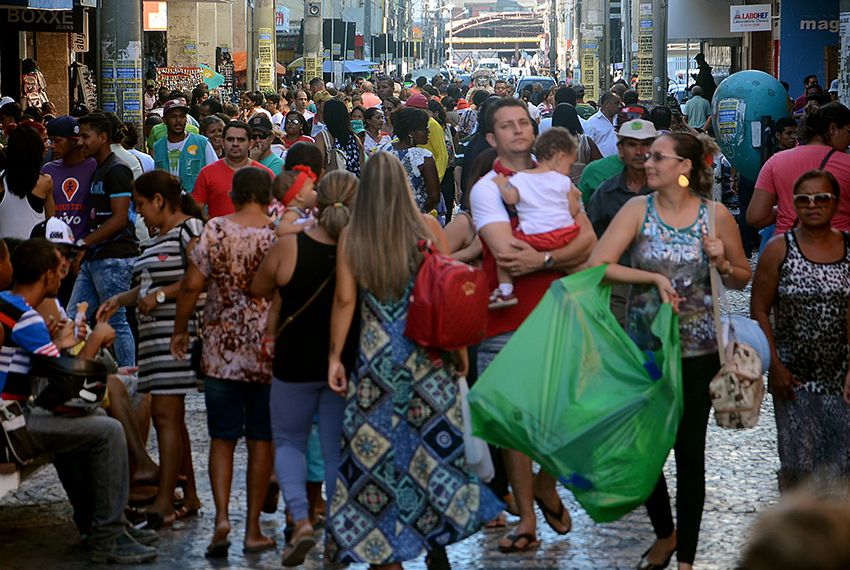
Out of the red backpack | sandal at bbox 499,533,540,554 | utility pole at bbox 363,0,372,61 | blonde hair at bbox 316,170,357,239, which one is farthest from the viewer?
utility pole at bbox 363,0,372,61

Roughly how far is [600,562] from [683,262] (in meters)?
1.43

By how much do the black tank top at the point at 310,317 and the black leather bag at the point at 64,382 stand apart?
3.03ft

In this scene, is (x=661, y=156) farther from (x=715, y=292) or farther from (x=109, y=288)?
(x=109, y=288)

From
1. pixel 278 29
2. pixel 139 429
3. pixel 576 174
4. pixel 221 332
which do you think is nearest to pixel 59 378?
pixel 221 332

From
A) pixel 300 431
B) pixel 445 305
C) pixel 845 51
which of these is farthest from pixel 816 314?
pixel 845 51

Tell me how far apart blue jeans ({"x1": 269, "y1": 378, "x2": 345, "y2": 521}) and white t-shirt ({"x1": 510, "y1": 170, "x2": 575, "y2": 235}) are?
125 cm

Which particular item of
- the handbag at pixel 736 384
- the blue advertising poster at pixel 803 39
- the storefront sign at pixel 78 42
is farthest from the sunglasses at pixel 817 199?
the blue advertising poster at pixel 803 39

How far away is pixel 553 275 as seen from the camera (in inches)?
269

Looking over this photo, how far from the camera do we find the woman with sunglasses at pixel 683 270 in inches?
241

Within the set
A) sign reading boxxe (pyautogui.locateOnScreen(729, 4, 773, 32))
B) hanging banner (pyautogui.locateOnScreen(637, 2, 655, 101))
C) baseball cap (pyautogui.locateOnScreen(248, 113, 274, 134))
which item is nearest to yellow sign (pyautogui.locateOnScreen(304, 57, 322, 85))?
hanging banner (pyautogui.locateOnScreen(637, 2, 655, 101))

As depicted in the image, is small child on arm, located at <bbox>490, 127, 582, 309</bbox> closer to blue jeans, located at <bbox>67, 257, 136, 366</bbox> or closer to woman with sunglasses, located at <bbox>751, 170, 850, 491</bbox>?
woman with sunglasses, located at <bbox>751, 170, 850, 491</bbox>

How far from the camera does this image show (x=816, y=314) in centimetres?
643

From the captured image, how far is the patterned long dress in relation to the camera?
5.85 metres

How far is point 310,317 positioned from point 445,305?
707 mm
